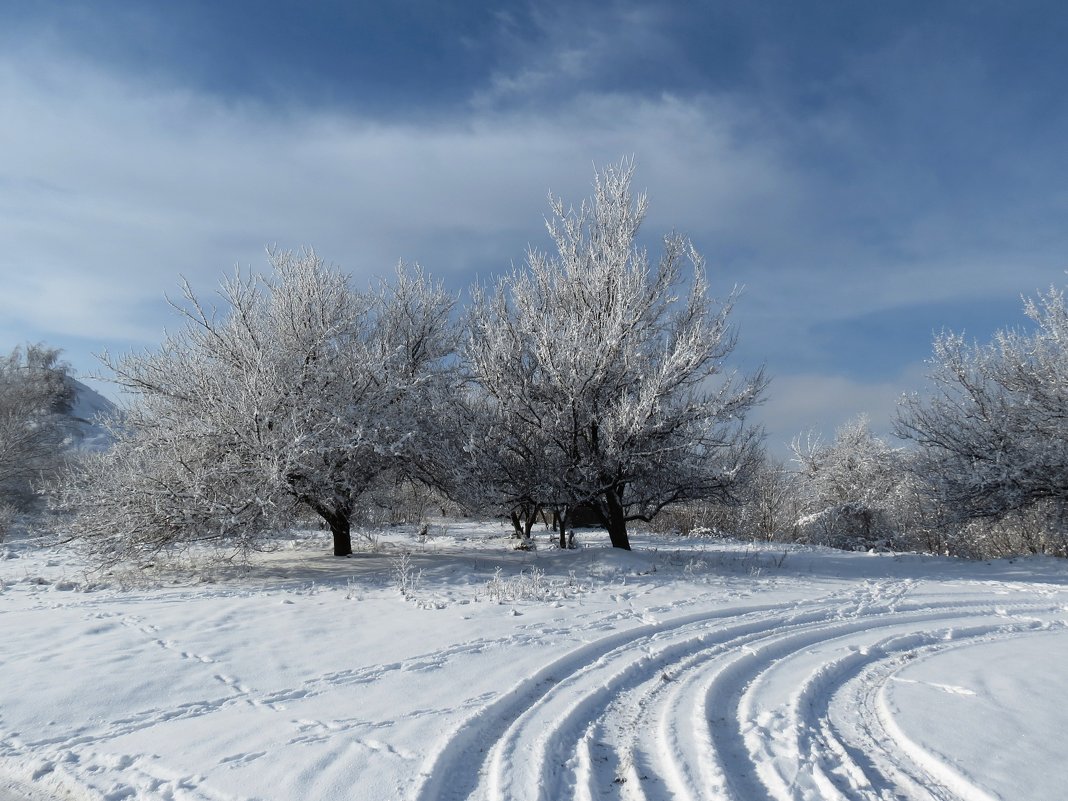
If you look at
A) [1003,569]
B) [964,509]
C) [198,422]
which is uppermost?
[198,422]

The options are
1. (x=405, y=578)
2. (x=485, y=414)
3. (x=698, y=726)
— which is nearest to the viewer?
(x=698, y=726)

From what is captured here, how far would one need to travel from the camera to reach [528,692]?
489 cm

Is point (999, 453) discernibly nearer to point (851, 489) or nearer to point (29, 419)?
point (851, 489)

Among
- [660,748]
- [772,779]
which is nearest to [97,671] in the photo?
[660,748]

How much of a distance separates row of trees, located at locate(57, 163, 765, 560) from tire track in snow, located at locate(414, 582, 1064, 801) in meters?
4.99

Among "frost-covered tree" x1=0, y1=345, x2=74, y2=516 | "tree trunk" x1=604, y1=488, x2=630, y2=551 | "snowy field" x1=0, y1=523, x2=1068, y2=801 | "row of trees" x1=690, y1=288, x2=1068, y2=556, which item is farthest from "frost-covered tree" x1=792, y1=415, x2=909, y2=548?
"frost-covered tree" x1=0, y1=345, x2=74, y2=516

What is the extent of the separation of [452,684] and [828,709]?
2.62 meters

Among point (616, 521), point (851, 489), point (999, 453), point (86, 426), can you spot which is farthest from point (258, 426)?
point (86, 426)

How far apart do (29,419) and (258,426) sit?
23.4m

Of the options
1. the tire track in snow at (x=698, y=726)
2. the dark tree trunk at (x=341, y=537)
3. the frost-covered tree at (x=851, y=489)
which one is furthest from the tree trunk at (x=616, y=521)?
the frost-covered tree at (x=851, y=489)

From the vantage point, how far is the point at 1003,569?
12805mm

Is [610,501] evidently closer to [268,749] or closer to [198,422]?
[198,422]

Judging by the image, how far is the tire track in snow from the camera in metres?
3.50

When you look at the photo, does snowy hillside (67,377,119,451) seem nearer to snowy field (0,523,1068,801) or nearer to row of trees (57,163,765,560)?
row of trees (57,163,765,560)
